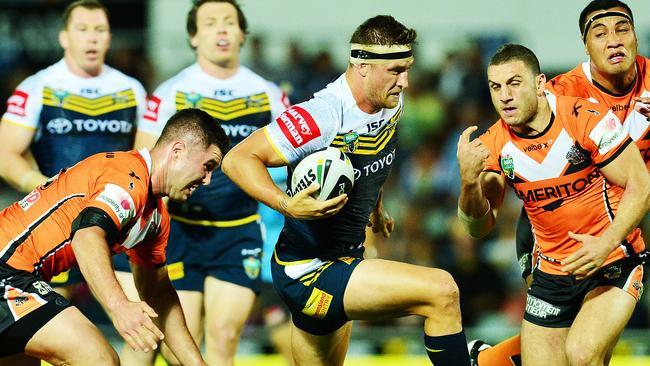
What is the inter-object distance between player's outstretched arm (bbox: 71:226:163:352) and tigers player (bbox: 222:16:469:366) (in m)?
0.85

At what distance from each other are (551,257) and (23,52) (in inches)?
300

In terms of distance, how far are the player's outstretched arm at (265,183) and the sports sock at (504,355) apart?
198cm

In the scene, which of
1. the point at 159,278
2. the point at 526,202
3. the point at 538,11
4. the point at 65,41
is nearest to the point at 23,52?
the point at 65,41

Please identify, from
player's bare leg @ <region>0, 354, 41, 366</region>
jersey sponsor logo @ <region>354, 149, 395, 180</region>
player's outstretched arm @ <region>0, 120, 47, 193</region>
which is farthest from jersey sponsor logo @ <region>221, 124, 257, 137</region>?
player's bare leg @ <region>0, 354, 41, 366</region>

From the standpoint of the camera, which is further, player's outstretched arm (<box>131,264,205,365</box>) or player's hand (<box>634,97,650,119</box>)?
player's hand (<box>634,97,650,119</box>)

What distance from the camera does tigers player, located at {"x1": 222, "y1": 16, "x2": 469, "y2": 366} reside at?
538 cm

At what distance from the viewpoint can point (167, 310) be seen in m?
5.80

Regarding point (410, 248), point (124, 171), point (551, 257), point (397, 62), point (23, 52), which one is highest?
point (397, 62)

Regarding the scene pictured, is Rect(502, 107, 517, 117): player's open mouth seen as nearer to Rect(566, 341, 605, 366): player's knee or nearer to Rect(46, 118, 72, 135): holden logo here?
Rect(566, 341, 605, 366): player's knee

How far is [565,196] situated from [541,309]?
0.68m

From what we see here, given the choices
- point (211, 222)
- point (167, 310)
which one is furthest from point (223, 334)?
point (167, 310)

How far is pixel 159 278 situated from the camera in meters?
5.90

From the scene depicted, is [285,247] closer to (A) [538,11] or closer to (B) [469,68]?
(B) [469,68]

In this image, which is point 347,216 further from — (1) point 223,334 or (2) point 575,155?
(1) point 223,334
